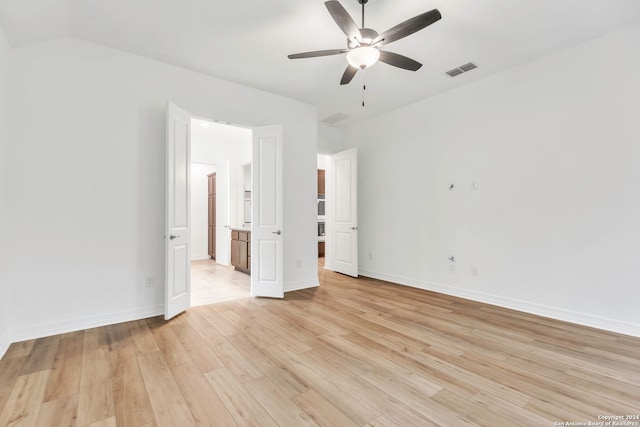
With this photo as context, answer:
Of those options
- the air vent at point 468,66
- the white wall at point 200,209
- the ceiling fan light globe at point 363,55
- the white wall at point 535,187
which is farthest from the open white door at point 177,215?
the white wall at point 200,209

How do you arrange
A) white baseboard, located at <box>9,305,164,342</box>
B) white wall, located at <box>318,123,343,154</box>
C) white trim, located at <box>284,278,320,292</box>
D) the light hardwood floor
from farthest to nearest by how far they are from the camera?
white wall, located at <box>318,123,343,154</box> → white trim, located at <box>284,278,320,292</box> → white baseboard, located at <box>9,305,164,342</box> → the light hardwood floor

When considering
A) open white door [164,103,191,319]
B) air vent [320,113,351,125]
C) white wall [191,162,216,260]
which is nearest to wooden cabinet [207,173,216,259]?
white wall [191,162,216,260]

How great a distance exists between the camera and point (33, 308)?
2.81 meters

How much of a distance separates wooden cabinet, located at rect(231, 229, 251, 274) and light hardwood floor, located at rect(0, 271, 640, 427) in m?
2.24

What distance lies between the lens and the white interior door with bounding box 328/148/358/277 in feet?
18.3

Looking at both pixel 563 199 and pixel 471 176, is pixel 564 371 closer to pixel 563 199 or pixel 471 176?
pixel 563 199

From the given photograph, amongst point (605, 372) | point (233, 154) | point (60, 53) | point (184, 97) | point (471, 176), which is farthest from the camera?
point (233, 154)

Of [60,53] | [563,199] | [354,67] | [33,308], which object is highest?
[60,53]

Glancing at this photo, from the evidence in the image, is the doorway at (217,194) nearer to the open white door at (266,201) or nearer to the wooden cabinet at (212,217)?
the wooden cabinet at (212,217)

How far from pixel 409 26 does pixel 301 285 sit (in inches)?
147

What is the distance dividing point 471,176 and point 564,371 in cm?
262

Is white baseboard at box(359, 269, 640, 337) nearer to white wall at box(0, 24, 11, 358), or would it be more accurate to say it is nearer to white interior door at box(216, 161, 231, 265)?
white interior door at box(216, 161, 231, 265)

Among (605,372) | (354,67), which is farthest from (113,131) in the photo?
(605,372)

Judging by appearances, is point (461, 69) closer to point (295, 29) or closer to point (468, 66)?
point (468, 66)
